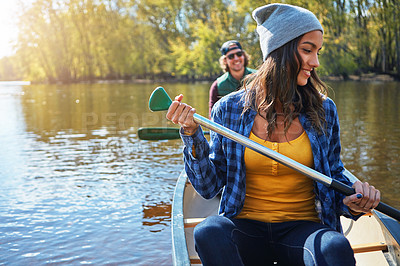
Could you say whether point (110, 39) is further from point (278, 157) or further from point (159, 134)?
point (278, 157)

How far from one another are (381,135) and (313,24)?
28.8ft

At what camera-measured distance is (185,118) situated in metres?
1.95

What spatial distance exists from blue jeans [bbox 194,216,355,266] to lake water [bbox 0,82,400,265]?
86.6 inches

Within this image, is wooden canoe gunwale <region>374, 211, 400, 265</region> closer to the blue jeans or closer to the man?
the blue jeans

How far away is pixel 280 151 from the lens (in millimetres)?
1998

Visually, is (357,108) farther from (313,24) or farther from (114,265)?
(313,24)

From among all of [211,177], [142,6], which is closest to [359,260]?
[211,177]

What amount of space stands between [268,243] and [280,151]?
1.37ft

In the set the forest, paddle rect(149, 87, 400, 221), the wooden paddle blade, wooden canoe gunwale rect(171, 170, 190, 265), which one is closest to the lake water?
wooden canoe gunwale rect(171, 170, 190, 265)

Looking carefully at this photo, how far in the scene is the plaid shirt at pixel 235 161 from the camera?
6.62ft

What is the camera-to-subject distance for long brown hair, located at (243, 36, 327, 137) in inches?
Answer: 79.7

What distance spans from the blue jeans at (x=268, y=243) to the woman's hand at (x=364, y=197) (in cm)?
20

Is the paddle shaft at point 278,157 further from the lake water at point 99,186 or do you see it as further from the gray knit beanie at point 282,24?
the lake water at point 99,186

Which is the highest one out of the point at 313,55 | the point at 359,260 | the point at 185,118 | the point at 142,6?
the point at 142,6
